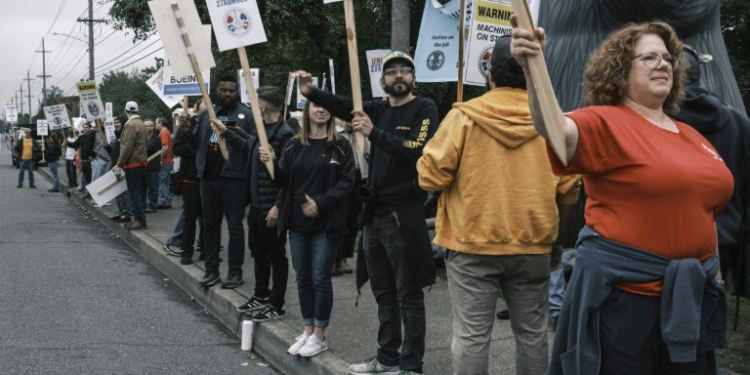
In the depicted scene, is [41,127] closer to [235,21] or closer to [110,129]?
[110,129]

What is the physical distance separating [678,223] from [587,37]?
10.7 feet

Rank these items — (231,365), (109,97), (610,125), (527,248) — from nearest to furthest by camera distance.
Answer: (610,125) < (527,248) < (231,365) < (109,97)

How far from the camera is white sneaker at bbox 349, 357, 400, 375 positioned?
4273mm

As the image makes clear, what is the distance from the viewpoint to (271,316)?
574 cm

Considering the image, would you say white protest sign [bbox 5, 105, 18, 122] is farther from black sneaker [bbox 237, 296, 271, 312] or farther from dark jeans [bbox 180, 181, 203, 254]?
black sneaker [bbox 237, 296, 271, 312]

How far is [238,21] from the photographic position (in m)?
5.70

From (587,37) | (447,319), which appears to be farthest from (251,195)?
(587,37)

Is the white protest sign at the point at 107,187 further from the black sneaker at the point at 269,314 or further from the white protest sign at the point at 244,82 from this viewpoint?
the black sneaker at the point at 269,314

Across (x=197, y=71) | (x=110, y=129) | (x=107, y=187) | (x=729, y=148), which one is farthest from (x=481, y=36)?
(x=110, y=129)

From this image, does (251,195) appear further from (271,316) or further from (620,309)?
(620,309)

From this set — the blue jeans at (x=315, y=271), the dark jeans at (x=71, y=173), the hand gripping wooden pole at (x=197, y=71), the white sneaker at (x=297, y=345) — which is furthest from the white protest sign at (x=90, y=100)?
the white sneaker at (x=297, y=345)

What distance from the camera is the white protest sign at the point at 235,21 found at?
5.67 meters

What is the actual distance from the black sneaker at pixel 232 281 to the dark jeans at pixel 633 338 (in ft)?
15.9

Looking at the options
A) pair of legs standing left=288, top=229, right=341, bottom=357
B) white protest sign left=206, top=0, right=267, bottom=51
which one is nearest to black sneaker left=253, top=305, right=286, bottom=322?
pair of legs standing left=288, top=229, right=341, bottom=357
